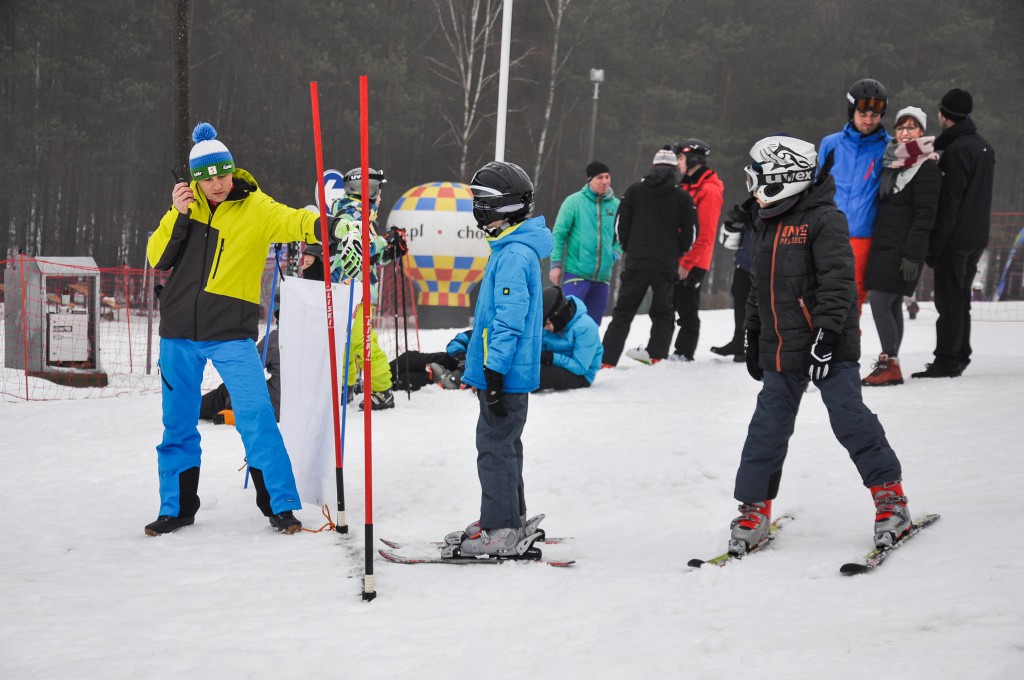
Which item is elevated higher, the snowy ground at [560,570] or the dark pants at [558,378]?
the dark pants at [558,378]

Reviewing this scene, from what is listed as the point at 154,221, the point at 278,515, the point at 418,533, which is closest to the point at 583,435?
the point at 418,533

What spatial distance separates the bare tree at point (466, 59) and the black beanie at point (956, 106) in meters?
18.3

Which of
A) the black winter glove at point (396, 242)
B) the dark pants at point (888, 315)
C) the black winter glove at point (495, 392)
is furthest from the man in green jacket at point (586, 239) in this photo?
the black winter glove at point (495, 392)

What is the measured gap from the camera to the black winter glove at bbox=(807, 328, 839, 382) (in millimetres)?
3619

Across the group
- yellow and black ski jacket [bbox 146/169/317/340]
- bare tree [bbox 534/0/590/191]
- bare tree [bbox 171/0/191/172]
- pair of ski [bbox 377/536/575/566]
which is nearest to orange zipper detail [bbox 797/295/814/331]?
pair of ski [bbox 377/536/575/566]

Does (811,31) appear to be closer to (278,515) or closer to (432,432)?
(432,432)

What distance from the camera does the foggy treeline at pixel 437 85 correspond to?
19750 millimetres

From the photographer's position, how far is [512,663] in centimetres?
277

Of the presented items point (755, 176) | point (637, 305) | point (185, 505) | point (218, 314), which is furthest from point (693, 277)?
point (185, 505)

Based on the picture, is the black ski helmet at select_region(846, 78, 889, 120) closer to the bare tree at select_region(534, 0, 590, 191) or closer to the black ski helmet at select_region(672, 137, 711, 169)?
the black ski helmet at select_region(672, 137, 711, 169)

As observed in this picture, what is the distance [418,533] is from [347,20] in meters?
20.6

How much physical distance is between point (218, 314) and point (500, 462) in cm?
146

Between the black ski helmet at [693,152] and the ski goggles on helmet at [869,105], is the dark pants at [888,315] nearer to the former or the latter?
the ski goggles on helmet at [869,105]

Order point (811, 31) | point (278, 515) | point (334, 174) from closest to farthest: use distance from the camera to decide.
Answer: point (278, 515), point (334, 174), point (811, 31)
